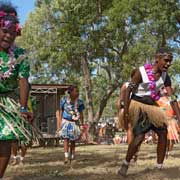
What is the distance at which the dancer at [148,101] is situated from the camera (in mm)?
6445

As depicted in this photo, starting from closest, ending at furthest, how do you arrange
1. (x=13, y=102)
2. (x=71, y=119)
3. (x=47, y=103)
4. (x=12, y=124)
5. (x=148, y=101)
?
(x=12, y=124) < (x=13, y=102) < (x=148, y=101) < (x=71, y=119) < (x=47, y=103)

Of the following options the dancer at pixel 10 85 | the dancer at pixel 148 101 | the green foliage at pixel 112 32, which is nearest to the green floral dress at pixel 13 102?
the dancer at pixel 10 85

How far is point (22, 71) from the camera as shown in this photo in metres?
4.27

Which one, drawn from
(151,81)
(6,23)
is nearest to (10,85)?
(6,23)

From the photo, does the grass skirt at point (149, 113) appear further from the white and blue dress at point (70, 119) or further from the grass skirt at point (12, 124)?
the white and blue dress at point (70, 119)

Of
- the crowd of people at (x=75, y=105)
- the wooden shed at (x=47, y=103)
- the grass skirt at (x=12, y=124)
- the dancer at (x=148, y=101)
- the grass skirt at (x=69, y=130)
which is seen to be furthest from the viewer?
the wooden shed at (x=47, y=103)

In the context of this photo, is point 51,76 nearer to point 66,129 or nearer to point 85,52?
point 85,52

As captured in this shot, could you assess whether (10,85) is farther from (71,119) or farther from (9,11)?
(71,119)

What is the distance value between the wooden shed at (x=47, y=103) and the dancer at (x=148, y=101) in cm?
1440

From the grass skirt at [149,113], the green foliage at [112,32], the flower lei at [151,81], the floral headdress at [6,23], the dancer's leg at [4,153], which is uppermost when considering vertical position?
the green foliage at [112,32]

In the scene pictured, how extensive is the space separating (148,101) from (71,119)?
11.0 feet

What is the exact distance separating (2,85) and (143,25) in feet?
61.3

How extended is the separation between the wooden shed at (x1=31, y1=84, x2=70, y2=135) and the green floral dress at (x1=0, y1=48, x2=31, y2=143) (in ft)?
54.0

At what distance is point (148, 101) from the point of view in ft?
21.6
